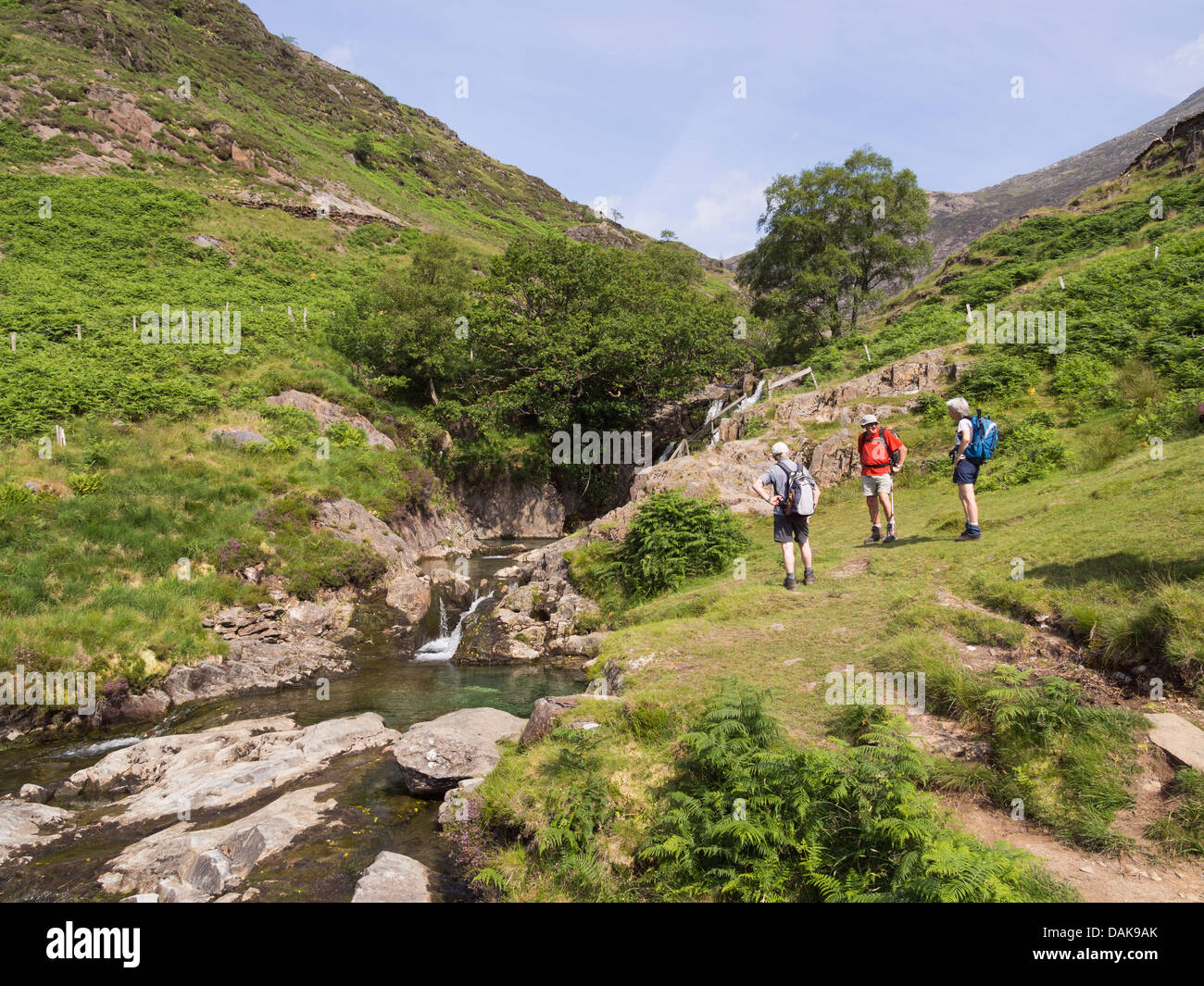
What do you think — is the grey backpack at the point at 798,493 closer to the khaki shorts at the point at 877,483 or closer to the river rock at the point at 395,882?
the khaki shorts at the point at 877,483

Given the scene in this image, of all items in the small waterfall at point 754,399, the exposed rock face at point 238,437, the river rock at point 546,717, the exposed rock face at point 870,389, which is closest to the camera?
the river rock at point 546,717

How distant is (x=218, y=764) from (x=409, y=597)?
393 inches

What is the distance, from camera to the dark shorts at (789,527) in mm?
11148

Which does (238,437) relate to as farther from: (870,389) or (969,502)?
(969,502)

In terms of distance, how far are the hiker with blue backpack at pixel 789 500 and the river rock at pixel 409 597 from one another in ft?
44.1

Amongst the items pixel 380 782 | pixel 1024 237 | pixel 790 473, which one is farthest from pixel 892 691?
pixel 1024 237

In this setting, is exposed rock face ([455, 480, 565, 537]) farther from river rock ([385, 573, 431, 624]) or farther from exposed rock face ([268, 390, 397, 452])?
river rock ([385, 573, 431, 624])

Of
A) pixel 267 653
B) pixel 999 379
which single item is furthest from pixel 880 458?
pixel 267 653

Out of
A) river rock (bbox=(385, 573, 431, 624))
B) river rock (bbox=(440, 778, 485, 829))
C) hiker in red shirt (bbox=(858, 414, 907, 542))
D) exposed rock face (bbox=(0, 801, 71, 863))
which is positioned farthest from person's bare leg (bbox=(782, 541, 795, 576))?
river rock (bbox=(385, 573, 431, 624))

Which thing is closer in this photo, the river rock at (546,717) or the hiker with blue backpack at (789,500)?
the river rock at (546,717)

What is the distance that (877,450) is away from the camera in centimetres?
1200

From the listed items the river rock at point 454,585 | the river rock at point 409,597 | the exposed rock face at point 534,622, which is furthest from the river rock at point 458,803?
the river rock at point 454,585
